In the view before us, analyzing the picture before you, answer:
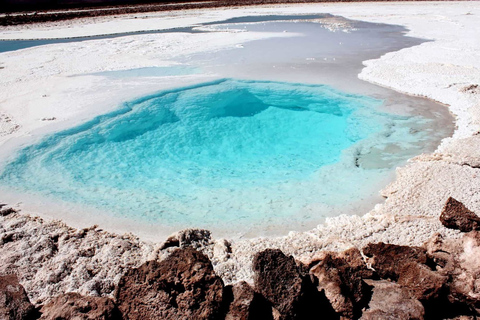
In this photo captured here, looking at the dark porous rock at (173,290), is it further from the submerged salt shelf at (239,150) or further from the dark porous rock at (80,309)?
the submerged salt shelf at (239,150)

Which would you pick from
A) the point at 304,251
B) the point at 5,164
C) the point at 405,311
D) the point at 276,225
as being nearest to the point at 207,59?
the point at 5,164

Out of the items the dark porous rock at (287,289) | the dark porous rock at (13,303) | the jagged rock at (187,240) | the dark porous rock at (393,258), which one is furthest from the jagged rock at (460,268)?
the dark porous rock at (13,303)

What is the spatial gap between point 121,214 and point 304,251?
1770 millimetres

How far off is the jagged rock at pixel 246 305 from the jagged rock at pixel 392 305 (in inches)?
22.1

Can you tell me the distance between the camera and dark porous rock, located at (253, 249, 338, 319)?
2.12 m

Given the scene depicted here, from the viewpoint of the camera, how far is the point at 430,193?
3.45 m

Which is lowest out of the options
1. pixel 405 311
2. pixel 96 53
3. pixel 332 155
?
pixel 332 155

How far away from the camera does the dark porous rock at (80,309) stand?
2.05 meters

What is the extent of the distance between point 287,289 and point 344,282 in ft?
1.25

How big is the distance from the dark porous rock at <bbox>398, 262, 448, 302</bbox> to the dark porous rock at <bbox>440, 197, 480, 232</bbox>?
78cm

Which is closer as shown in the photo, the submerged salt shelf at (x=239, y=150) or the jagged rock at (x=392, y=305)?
the jagged rock at (x=392, y=305)

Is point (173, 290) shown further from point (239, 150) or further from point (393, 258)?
point (239, 150)

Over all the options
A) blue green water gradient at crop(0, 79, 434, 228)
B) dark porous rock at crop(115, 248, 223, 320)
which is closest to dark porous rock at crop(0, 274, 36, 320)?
dark porous rock at crop(115, 248, 223, 320)

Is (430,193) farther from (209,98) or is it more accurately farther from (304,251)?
(209,98)
